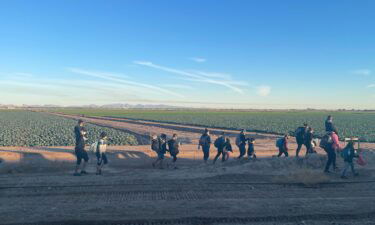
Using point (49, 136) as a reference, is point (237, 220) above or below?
above

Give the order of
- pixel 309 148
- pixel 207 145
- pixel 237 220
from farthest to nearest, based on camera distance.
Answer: pixel 309 148 < pixel 207 145 < pixel 237 220

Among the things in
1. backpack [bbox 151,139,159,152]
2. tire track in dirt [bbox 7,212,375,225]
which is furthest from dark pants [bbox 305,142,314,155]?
backpack [bbox 151,139,159,152]

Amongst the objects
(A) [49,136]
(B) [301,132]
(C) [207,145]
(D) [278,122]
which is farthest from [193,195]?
(D) [278,122]

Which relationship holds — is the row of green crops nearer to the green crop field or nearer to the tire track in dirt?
the green crop field

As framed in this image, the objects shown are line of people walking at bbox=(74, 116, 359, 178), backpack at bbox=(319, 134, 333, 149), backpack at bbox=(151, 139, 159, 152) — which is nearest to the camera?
line of people walking at bbox=(74, 116, 359, 178)

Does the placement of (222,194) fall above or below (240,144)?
below

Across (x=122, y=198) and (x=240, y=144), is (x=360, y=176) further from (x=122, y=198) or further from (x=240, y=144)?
(x=122, y=198)

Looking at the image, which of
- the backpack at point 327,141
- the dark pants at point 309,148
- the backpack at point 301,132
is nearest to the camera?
the backpack at point 327,141

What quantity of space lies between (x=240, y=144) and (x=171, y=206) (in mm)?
7305

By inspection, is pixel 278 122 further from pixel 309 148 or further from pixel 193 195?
pixel 193 195

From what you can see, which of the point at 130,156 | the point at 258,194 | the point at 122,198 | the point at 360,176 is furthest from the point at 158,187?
the point at 360,176

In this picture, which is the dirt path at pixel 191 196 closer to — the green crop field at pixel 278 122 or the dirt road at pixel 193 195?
the dirt road at pixel 193 195

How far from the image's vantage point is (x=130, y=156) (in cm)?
1636

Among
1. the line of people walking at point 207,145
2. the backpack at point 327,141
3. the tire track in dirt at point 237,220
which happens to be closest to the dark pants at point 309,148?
the line of people walking at point 207,145
